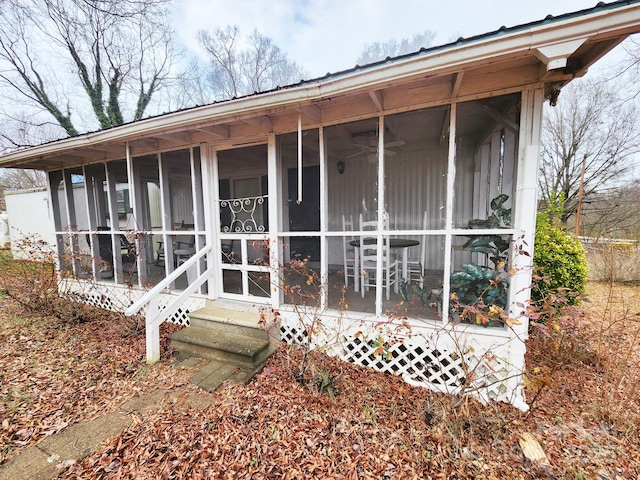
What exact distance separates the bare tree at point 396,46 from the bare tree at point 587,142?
661 cm

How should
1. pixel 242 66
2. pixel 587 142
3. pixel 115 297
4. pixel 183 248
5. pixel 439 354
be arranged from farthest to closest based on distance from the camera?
pixel 242 66, pixel 587 142, pixel 183 248, pixel 115 297, pixel 439 354

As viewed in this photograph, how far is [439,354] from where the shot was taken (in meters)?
2.72

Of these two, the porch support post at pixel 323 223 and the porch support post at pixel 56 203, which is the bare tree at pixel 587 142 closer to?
the porch support post at pixel 323 223

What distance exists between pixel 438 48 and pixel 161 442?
339 cm

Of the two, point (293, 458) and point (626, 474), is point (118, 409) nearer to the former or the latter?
point (293, 458)

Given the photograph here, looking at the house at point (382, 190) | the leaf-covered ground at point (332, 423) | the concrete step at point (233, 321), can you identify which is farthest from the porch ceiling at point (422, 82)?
the concrete step at point (233, 321)

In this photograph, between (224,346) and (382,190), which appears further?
(224,346)

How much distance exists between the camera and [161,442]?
1.98 metres

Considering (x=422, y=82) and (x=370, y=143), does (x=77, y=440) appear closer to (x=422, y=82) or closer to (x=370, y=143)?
(x=422, y=82)

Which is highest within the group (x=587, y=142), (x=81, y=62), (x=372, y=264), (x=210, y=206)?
(x=81, y=62)

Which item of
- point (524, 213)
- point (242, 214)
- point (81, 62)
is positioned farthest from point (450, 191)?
point (81, 62)

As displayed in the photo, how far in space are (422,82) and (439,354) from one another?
2.51 meters

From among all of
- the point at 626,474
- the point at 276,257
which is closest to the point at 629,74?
the point at 626,474

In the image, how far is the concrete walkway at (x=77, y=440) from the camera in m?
1.82
